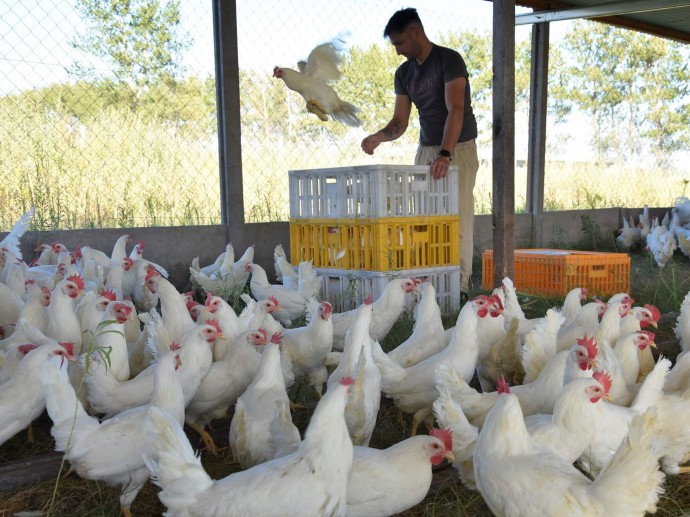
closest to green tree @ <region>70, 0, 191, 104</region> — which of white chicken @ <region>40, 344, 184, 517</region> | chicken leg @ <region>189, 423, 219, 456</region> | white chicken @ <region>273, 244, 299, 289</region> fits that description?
white chicken @ <region>273, 244, 299, 289</region>

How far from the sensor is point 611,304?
141 inches

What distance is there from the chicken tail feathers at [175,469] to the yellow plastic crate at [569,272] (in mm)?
4205

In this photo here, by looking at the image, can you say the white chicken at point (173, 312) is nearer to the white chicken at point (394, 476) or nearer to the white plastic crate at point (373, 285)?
the white plastic crate at point (373, 285)

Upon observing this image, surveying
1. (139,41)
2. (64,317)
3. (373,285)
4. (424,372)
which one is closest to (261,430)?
(424,372)

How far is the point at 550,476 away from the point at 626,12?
24.0ft

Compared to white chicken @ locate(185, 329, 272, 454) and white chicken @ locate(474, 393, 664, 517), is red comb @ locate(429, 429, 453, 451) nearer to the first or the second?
white chicken @ locate(474, 393, 664, 517)

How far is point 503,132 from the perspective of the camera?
4.36m

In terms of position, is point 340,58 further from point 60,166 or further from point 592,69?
point 592,69

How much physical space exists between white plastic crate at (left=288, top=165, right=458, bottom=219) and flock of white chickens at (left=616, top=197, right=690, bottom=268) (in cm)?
343

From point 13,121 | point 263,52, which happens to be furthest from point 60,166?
point 263,52

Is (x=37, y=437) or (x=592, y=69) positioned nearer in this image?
(x=37, y=437)

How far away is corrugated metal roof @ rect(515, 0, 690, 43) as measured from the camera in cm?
774

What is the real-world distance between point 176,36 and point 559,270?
12.4ft

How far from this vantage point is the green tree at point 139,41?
562 cm
